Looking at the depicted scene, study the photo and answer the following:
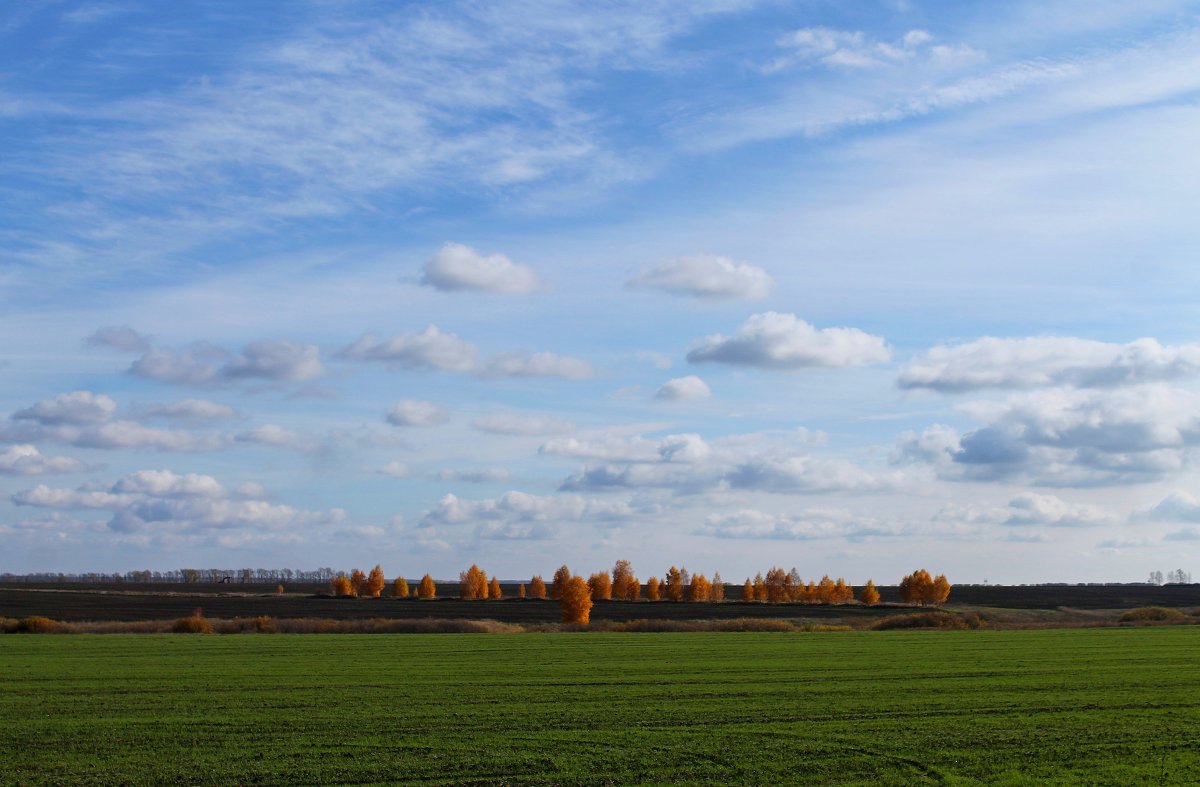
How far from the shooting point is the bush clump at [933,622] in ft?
297

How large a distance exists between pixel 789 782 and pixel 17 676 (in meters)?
31.6

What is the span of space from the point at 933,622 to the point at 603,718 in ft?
238

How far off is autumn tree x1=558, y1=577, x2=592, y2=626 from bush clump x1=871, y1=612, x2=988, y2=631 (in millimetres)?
38687

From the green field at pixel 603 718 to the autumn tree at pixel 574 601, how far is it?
72297 mm

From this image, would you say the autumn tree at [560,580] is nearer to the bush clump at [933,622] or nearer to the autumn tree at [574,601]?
the autumn tree at [574,601]

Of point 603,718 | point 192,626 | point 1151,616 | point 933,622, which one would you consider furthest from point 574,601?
point 603,718

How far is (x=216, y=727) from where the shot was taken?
25391 mm

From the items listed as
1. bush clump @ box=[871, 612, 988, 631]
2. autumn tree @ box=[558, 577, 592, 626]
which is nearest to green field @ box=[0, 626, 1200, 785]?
bush clump @ box=[871, 612, 988, 631]

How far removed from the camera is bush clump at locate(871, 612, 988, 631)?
90569 mm

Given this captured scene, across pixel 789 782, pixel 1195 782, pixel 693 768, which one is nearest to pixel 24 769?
pixel 693 768

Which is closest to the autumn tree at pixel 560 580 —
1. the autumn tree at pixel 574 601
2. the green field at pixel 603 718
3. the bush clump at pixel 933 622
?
the autumn tree at pixel 574 601

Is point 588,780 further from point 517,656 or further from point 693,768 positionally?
point 517,656

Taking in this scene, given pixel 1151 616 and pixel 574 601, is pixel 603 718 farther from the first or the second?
pixel 574 601

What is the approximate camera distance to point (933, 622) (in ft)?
304
